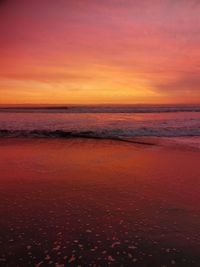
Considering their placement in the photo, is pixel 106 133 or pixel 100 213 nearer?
pixel 100 213

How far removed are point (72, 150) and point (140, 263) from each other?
7.91 metres

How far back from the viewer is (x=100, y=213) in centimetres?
479

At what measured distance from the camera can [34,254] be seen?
11.7 feet

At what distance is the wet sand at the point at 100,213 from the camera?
11.7ft

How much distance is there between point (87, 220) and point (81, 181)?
7.22 feet

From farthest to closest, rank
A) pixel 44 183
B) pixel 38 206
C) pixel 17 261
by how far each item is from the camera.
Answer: pixel 44 183, pixel 38 206, pixel 17 261

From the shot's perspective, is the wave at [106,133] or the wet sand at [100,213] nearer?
the wet sand at [100,213]

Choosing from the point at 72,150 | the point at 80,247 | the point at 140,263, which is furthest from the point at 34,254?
the point at 72,150

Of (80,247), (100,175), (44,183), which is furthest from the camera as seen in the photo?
(100,175)

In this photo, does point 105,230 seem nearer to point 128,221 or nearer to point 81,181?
point 128,221

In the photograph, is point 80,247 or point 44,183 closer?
point 80,247

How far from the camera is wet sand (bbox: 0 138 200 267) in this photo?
11.7 ft

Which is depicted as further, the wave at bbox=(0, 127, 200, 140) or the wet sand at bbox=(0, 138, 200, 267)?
the wave at bbox=(0, 127, 200, 140)

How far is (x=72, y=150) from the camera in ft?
36.5
